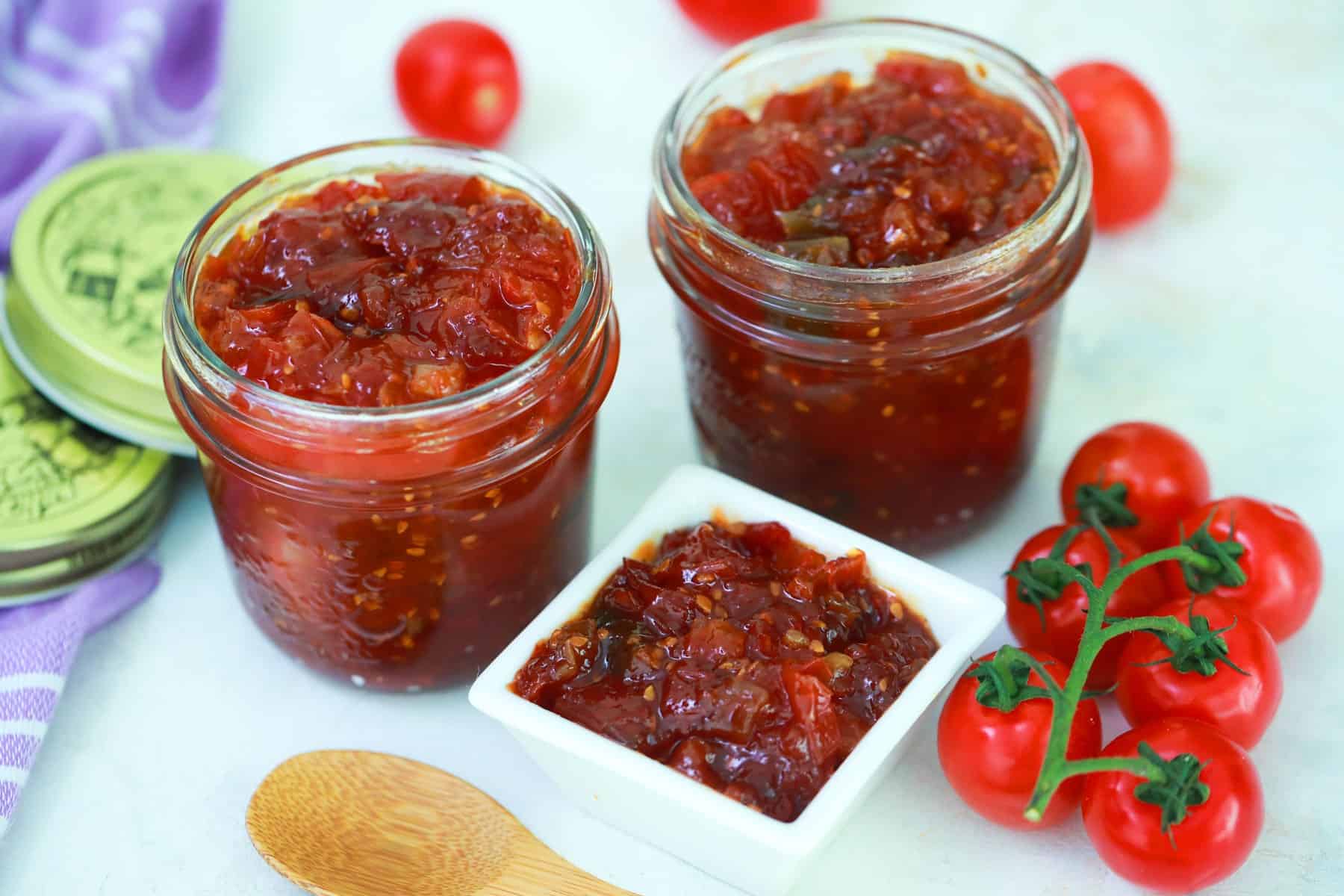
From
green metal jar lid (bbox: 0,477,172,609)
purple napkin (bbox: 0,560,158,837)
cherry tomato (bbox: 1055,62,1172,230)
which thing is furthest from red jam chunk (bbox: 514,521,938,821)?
cherry tomato (bbox: 1055,62,1172,230)

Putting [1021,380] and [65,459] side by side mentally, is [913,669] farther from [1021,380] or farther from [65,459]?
[65,459]

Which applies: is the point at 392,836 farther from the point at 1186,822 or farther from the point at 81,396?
the point at 1186,822

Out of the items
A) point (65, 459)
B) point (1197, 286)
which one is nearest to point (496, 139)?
point (65, 459)

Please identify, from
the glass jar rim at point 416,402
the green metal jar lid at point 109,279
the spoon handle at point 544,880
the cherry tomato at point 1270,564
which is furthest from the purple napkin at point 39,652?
the cherry tomato at point 1270,564

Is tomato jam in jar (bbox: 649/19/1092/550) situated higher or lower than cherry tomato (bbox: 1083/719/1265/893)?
higher

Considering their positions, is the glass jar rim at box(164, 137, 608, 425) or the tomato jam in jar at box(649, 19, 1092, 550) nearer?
the glass jar rim at box(164, 137, 608, 425)

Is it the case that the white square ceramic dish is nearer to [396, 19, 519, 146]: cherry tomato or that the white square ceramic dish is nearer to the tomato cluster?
the tomato cluster
